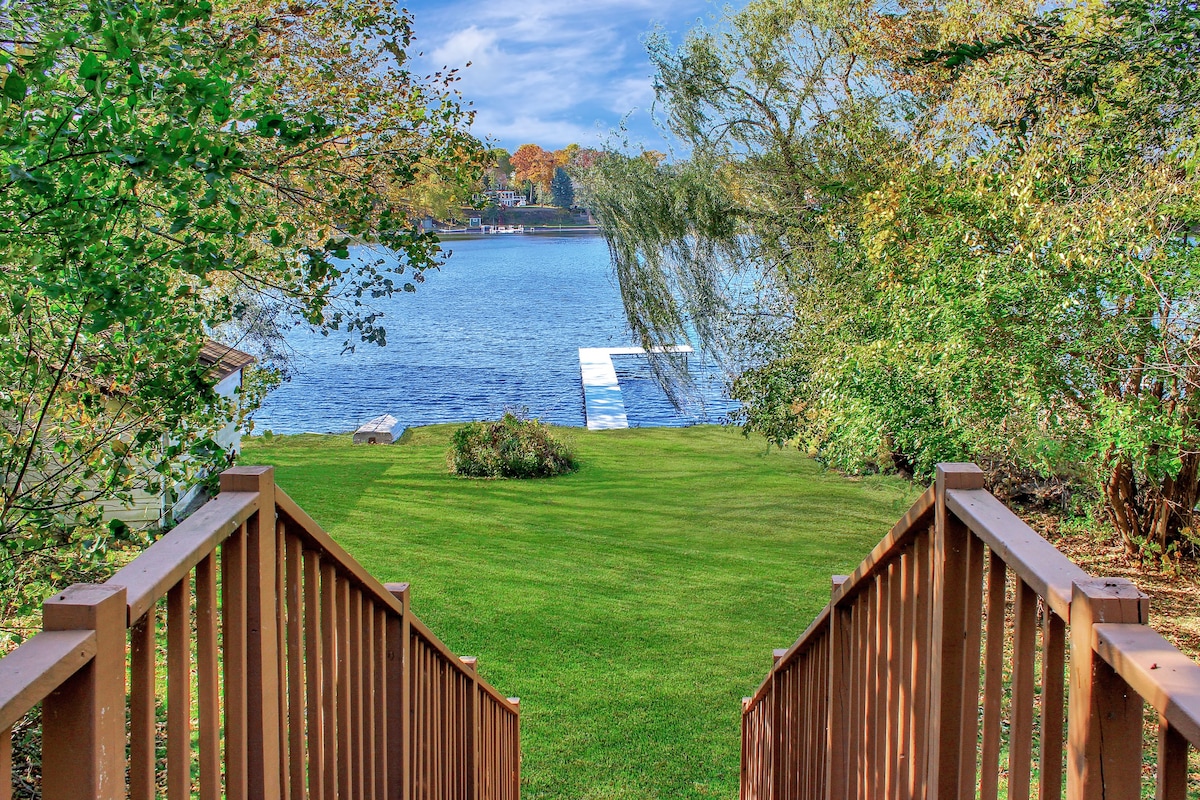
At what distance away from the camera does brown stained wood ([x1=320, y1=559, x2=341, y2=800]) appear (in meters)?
1.99

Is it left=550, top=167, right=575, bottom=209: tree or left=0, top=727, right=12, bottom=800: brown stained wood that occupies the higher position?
left=550, top=167, right=575, bottom=209: tree

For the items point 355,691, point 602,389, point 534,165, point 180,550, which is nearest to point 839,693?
point 355,691

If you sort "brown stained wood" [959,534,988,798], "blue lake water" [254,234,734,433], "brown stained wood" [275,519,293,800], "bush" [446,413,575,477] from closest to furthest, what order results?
"brown stained wood" [959,534,988,798] < "brown stained wood" [275,519,293,800] < "bush" [446,413,575,477] < "blue lake water" [254,234,734,433]

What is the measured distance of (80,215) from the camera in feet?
9.67

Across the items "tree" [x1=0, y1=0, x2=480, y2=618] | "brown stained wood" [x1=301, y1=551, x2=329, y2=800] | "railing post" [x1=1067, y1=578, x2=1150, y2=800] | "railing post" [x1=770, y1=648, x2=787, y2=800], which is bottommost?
"railing post" [x1=770, y1=648, x2=787, y2=800]

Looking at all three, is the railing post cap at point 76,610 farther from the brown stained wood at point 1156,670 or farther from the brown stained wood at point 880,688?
the brown stained wood at point 880,688

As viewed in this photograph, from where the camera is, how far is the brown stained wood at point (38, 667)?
2.95 ft

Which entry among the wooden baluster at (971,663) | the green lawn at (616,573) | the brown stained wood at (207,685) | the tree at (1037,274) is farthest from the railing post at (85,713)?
the tree at (1037,274)

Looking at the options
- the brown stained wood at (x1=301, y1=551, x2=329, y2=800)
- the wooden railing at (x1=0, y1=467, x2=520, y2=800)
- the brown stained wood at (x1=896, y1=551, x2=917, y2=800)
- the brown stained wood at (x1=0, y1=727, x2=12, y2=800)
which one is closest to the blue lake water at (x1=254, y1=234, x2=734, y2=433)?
the wooden railing at (x1=0, y1=467, x2=520, y2=800)

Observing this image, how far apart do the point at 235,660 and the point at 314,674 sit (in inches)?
14.0

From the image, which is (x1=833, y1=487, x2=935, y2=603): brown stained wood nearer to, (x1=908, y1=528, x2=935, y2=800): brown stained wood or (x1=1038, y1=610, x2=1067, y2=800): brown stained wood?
(x1=908, y1=528, x2=935, y2=800): brown stained wood

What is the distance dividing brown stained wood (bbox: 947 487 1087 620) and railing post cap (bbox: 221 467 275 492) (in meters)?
1.15

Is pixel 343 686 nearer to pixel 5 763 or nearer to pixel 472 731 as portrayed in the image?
pixel 5 763

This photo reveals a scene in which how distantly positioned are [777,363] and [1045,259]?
22.7 feet
